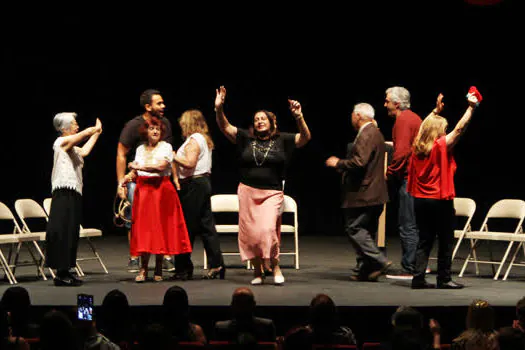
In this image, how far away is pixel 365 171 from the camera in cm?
728

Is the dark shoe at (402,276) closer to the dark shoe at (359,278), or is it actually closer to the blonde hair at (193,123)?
the dark shoe at (359,278)

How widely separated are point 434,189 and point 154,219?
2153 mm

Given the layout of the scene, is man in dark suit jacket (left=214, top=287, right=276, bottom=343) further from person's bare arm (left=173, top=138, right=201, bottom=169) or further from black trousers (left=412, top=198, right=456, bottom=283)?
person's bare arm (left=173, top=138, right=201, bottom=169)

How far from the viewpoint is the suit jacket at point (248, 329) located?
4312 millimetres

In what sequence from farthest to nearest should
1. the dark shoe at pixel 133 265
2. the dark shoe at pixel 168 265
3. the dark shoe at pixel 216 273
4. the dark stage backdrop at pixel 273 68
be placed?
the dark stage backdrop at pixel 273 68 < the dark shoe at pixel 168 265 < the dark shoe at pixel 133 265 < the dark shoe at pixel 216 273

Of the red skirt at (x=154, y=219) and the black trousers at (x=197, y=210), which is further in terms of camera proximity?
the black trousers at (x=197, y=210)

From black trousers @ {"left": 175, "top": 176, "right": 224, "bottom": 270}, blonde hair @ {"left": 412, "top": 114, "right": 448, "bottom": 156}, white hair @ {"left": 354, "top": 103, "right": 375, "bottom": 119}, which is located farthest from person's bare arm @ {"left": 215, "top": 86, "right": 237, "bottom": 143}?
blonde hair @ {"left": 412, "top": 114, "right": 448, "bottom": 156}

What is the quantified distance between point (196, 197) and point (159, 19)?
12.7 ft

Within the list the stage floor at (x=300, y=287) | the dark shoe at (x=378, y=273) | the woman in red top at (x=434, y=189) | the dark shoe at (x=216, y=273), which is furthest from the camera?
the dark shoe at (x=216, y=273)

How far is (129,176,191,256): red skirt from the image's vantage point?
23.1 feet

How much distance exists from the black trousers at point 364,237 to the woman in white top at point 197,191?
1.09 meters

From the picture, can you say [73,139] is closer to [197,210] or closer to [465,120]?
[197,210]

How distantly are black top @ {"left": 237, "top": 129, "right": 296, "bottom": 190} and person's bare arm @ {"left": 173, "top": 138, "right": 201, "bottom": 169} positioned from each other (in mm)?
423

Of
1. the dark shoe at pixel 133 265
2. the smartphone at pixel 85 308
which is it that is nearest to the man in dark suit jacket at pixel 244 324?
the smartphone at pixel 85 308
